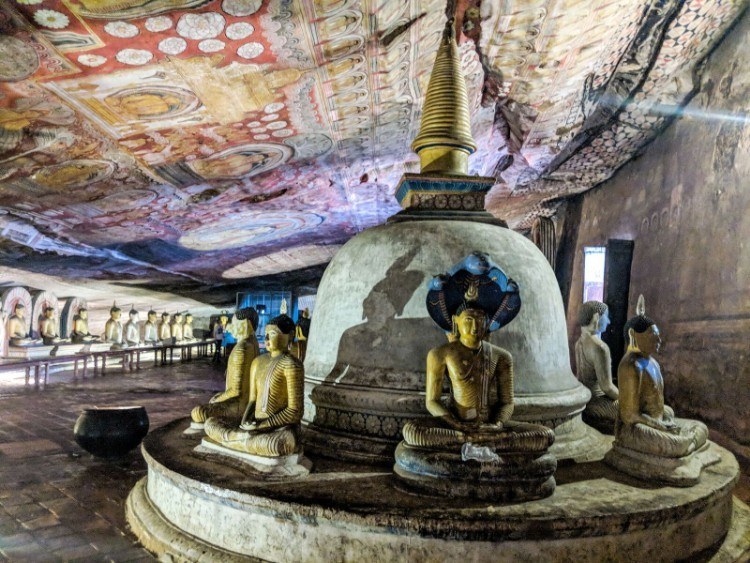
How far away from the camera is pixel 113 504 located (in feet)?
13.4

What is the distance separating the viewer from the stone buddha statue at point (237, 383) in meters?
4.23

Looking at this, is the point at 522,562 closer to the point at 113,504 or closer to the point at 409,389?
the point at 409,389

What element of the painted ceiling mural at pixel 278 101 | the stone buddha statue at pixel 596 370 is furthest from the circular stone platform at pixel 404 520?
the painted ceiling mural at pixel 278 101

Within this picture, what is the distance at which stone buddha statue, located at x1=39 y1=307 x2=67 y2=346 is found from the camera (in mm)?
12836

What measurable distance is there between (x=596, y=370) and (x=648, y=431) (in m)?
1.48

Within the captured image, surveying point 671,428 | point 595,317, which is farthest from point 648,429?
point 595,317

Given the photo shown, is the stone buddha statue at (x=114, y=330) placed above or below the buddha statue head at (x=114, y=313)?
below

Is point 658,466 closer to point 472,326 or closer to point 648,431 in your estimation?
point 648,431

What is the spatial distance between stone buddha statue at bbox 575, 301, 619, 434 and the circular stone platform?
1.28 m

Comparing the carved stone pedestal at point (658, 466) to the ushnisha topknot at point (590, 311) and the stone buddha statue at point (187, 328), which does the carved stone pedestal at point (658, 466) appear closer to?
the ushnisha topknot at point (590, 311)

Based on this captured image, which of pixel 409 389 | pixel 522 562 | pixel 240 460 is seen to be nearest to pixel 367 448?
pixel 409 389

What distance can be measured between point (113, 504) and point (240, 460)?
1318 millimetres

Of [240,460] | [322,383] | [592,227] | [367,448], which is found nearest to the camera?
[240,460]

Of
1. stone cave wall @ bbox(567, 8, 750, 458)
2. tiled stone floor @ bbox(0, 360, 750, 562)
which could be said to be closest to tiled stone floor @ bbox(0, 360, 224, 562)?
tiled stone floor @ bbox(0, 360, 750, 562)
